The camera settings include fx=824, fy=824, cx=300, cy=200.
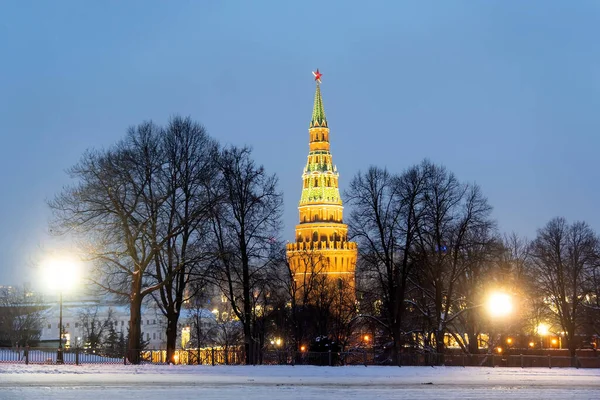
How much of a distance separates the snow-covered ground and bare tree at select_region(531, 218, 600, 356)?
3358cm

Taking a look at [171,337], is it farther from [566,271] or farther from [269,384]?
[566,271]

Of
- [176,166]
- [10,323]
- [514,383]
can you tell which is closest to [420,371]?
[514,383]

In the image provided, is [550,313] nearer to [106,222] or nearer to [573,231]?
[573,231]

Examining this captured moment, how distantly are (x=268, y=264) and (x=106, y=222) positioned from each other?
39.1 feet

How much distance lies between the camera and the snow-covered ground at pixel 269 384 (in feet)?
82.5

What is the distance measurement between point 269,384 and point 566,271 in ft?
168

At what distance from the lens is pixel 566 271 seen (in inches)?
2911

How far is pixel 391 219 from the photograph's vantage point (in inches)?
2234

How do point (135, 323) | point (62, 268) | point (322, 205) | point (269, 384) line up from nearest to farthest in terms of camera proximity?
point (269, 384) < point (62, 268) < point (135, 323) < point (322, 205)

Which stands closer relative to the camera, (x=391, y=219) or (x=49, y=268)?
(x=49, y=268)

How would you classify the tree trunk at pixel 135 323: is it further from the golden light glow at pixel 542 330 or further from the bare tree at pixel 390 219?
the golden light glow at pixel 542 330

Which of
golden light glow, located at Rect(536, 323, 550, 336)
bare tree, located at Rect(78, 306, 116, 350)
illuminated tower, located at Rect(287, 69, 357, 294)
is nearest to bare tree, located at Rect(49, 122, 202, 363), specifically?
bare tree, located at Rect(78, 306, 116, 350)

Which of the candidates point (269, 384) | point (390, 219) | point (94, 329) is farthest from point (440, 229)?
point (94, 329)

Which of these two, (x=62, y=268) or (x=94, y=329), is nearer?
(x=62, y=268)
